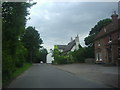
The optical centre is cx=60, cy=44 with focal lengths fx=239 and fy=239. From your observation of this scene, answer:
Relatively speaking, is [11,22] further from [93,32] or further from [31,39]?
[93,32]

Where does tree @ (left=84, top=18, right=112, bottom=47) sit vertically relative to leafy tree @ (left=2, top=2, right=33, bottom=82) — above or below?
above

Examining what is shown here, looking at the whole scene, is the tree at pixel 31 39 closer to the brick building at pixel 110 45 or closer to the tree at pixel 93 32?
the tree at pixel 93 32

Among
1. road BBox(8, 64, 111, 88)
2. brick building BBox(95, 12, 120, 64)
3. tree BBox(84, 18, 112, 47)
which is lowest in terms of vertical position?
road BBox(8, 64, 111, 88)

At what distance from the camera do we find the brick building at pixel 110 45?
139 feet

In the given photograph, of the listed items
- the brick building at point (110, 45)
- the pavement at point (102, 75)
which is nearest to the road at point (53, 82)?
the pavement at point (102, 75)

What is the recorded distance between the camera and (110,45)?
4356cm

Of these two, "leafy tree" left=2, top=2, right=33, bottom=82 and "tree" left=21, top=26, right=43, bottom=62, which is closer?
"leafy tree" left=2, top=2, right=33, bottom=82

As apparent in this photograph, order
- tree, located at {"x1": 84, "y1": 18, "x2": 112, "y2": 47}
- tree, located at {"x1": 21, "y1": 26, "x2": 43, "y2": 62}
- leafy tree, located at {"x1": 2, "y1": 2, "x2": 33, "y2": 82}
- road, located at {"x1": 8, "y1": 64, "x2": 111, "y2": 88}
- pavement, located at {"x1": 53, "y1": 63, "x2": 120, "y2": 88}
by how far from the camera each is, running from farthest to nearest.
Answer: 1. tree, located at {"x1": 21, "y1": 26, "x2": 43, "y2": 62}
2. tree, located at {"x1": 84, "y1": 18, "x2": 112, "y2": 47}
3. leafy tree, located at {"x1": 2, "y1": 2, "x2": 33, "y2": 82}
4. pavement, located at {"x1": 53, "y1": 63, "x2": 120, "y2": 88}
5. road, located at {"x1": 8, "y1": 64, "x2": 111, "y2": 88}

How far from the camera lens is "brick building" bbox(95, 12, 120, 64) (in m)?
42.3

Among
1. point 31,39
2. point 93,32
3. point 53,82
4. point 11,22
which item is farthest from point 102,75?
point 93,32

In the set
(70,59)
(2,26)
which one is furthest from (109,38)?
(2,26)

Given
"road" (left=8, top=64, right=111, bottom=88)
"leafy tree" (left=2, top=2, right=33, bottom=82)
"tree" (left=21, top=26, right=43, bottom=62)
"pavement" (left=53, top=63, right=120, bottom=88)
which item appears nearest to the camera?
"road" (left=8, top=64, right=111, bottom=88)

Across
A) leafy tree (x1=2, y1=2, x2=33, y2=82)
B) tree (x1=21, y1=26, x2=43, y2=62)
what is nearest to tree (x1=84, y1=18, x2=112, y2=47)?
tree (x1=21, y1=26, x2=43, y2=62)

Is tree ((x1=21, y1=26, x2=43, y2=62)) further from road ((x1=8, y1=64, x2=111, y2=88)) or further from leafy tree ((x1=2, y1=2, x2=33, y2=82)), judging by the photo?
leafy tree ((x1=2, y1=2, x2=33, y2=82))
